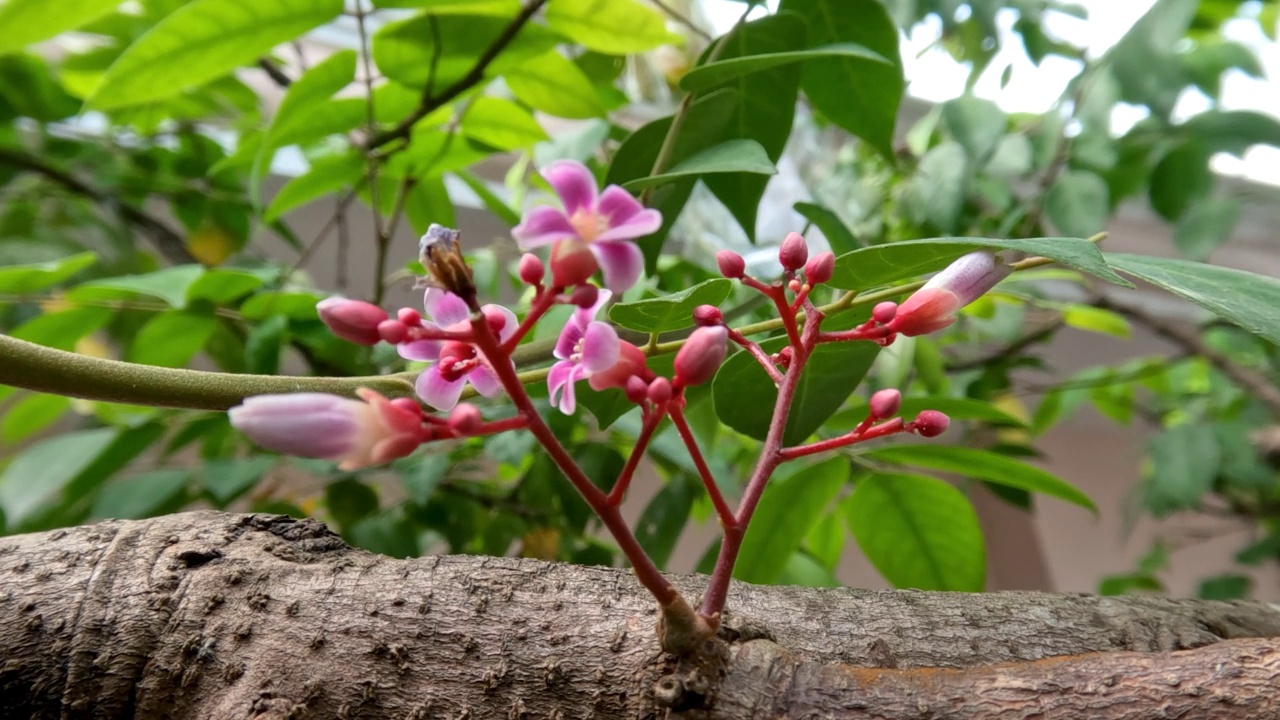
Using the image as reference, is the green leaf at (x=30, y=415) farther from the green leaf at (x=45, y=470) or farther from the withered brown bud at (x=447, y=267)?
the withered brown bud at (x=447, y=267)

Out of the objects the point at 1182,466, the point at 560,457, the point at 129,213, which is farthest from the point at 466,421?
the point at 1182,466

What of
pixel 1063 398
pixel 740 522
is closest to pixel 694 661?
pixel 740 522

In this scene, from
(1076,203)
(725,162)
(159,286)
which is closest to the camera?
(725,162)

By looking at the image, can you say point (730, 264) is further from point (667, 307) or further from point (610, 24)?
point (610, 24)

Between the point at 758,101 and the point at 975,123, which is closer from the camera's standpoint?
the point at 758,101

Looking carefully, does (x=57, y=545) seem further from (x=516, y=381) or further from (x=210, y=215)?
(x=210, y=215)

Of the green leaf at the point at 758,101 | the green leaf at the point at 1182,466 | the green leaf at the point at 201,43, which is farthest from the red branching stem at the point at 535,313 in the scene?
the green leaf at the point at 1182,466
